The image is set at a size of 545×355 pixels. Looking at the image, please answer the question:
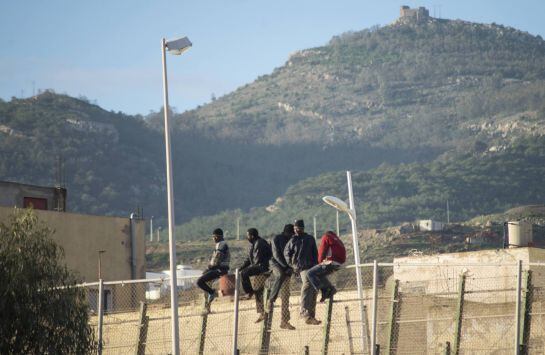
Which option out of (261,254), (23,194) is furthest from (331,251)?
(23,194)

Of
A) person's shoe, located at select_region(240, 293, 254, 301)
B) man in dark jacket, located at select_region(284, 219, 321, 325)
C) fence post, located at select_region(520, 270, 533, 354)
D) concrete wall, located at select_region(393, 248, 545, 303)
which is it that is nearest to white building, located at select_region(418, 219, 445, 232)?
concrete wall, located at select_region(393, 248, 545, 303)

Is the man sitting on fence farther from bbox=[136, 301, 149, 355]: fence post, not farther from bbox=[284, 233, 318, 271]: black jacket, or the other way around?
bbox=[284, 233, 318, 271]: black jacket

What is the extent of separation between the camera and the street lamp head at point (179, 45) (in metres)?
20.6

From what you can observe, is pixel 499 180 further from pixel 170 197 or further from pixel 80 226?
pixel 170 197

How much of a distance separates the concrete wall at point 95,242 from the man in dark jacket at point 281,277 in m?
17.9

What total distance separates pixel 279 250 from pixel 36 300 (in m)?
4.13

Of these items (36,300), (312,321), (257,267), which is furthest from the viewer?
(257,267)

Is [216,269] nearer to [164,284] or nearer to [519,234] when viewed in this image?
[519,234]

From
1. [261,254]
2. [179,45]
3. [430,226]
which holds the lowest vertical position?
[261,254]

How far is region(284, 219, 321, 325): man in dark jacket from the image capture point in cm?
1997

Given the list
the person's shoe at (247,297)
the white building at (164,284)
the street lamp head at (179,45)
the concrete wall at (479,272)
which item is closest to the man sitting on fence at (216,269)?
the white building at (164,284)

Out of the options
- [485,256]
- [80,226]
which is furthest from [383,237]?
[485,256]

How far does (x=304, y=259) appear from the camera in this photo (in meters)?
20.2

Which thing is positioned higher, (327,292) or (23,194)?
(23,194)
